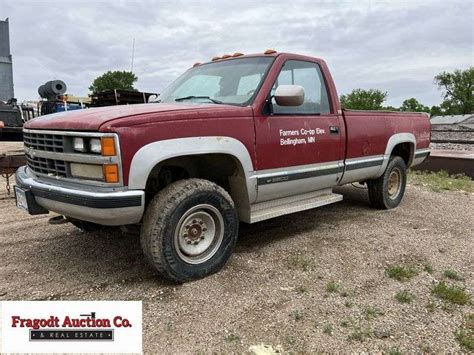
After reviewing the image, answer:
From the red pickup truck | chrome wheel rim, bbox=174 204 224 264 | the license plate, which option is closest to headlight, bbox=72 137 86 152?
the red pickup truck

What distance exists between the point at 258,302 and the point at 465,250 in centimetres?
250

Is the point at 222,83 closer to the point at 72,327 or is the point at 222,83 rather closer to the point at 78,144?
the point at 78,144

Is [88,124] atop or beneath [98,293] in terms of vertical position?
atop

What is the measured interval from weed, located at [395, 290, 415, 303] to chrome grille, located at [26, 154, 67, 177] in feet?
9.08

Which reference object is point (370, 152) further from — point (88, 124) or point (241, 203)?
point (88, 124)

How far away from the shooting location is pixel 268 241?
4.51m

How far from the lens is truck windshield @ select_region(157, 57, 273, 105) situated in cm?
408

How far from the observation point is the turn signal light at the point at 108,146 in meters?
2.96

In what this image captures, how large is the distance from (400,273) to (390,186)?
2815 millimetres

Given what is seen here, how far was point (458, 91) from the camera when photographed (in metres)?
69.6

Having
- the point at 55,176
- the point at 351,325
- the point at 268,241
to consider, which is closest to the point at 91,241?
the point at 55,176

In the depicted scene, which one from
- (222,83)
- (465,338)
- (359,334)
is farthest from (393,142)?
(359,334)

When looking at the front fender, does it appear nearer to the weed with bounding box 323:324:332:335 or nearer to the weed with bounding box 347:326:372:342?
the weed with bounding box 323:324:332:335

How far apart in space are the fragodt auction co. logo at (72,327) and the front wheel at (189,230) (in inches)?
29.4
